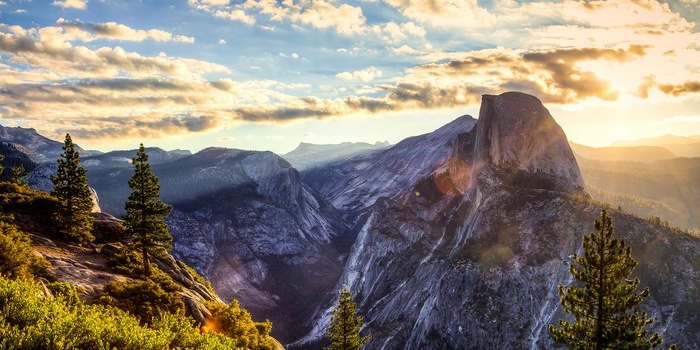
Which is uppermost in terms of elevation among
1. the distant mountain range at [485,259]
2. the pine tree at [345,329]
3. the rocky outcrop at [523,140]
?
the rocky outcrop at [523,140]

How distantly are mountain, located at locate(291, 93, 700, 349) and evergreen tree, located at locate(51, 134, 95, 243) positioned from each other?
6646 centimetres

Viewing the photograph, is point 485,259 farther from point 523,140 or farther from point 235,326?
point 235,326

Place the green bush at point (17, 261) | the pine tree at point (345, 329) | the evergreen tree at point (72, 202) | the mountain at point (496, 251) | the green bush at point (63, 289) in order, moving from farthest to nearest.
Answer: the mountain at point (496, 251) < the pine tree at point (345, 329) < the evergreen tree at point (72, 202) < the green bush at point (63, 289) < the green bush at point (17, 261)

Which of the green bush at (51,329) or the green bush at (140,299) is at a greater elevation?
the green bush at (51,329)

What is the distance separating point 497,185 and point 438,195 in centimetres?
4450

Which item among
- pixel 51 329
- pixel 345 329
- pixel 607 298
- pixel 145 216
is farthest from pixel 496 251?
pixel 51 329

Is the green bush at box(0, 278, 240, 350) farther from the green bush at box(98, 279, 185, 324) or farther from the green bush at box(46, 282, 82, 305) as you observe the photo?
the green bush at box(98, 279, 185, 324)

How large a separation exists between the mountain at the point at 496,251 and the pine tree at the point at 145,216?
61.1 meters

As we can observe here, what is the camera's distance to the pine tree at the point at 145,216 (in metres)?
38.6

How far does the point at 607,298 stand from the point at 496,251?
64558 millimetres

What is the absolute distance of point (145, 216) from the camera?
39.3m

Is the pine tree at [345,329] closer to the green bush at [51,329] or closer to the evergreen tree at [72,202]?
the green bush at [51,329]

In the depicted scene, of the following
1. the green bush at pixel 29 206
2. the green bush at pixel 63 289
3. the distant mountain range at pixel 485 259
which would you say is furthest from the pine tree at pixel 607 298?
the green bush at pixel 29 206

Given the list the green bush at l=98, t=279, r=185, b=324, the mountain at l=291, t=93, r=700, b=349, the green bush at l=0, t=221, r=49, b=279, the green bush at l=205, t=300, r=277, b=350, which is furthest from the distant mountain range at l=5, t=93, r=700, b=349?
the green bush at l=0, t=221, r=49, b=279
